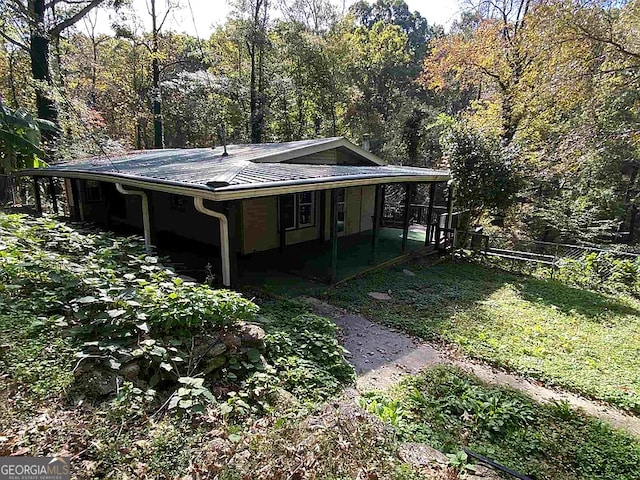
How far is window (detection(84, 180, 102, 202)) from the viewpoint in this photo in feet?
40.4

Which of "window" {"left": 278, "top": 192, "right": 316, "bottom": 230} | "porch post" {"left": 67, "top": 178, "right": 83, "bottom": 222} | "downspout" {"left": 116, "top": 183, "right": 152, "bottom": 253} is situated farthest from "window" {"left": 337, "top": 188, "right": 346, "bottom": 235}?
"porch post" {"left": 67, "top": 178, "right": 83, "bottom": 222}

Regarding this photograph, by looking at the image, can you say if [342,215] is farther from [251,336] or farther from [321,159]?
[251,336]

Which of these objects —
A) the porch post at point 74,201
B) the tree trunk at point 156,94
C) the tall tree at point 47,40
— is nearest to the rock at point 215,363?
the porch post at point 74,201

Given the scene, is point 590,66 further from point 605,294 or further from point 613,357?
point 613,357

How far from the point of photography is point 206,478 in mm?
2131

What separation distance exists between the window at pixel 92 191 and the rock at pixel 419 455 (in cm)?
1294

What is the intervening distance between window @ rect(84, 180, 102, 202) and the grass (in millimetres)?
12343

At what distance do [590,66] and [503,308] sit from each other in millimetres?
8619

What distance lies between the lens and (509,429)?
11.8 ft

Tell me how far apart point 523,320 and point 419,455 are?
195 inches

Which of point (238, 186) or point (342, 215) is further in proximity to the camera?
point (342, 215)

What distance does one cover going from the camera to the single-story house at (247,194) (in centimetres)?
611

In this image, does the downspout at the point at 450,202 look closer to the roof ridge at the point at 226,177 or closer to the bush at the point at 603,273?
the bush at the point at 603,273

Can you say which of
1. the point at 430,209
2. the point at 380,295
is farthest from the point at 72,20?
the point at 380,295
